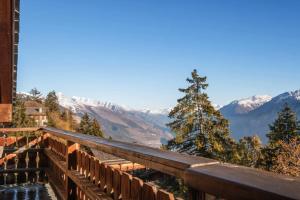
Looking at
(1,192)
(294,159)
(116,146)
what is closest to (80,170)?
(116,146)

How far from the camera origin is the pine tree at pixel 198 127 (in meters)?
28.8

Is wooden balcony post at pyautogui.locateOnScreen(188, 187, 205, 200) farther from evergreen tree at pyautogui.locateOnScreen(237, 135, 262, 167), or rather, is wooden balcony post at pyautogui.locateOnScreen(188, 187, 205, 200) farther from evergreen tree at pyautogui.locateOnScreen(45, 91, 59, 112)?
evergreen tree at pyautogui.locateOnScreen(45, 91, 59, 112)

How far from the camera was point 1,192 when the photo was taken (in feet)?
20.1

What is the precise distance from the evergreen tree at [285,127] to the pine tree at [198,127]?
13362mm

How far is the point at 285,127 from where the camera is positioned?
4172cm

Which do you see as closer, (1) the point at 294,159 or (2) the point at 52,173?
(2) the point at 52,173

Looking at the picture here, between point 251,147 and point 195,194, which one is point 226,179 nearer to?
point 195,194

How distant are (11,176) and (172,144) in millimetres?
22958

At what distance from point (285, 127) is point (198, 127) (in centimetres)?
1740

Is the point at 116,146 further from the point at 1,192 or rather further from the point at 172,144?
the point at 172,144

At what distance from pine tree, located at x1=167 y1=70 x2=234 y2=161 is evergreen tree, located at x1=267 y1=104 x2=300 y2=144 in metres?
13.4

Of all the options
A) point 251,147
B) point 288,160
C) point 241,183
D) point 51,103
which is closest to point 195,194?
point 241,183

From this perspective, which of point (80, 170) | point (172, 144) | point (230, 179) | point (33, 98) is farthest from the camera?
point (33, 98)

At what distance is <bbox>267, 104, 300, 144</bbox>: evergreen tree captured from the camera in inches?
1613
